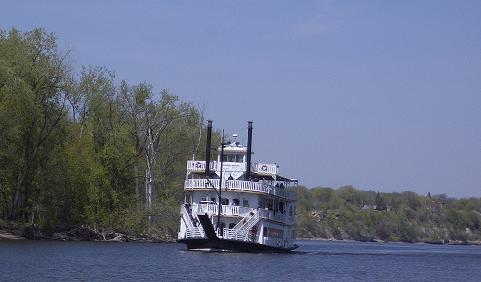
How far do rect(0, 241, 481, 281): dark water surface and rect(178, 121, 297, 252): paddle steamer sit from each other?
1130mm

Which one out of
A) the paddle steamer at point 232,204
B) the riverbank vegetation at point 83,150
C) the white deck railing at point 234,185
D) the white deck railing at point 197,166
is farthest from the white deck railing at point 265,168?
the riverbank vegetation at point 83,150

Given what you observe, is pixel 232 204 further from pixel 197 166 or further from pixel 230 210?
pixel 197 166

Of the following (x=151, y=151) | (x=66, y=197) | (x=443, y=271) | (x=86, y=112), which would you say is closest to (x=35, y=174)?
(x=66, y=197)

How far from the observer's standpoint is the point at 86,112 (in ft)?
276

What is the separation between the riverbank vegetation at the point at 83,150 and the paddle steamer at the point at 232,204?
13462mm

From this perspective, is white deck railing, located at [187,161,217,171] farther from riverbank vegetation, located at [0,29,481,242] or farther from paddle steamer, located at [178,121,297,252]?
riverbank vegetation, located at [0,29,481,242]

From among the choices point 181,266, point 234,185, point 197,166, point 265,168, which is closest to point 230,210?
point 234,185

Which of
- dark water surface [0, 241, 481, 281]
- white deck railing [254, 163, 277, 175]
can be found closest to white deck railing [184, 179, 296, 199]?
white deck railing [254, 163, 277, 175]

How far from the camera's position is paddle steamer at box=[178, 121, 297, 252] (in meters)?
64.9

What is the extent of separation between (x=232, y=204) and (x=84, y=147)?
66.1 ft

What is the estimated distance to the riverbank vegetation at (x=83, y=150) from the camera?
74.1m

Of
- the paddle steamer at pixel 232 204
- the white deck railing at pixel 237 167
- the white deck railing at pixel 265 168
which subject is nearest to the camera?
the paddle steamer at pixel 232 204

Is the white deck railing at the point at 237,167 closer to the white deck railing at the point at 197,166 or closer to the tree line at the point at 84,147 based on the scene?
the white deck railing at the point at 197,166

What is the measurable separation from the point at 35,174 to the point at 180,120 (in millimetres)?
19223
